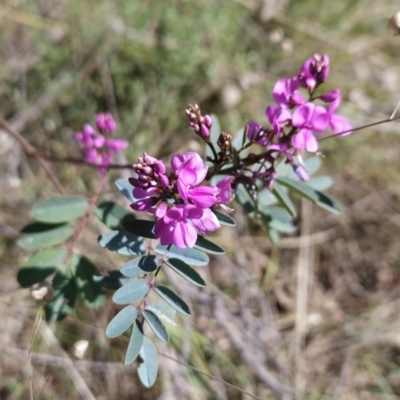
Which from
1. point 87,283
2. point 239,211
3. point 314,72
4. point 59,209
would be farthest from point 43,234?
point 239,211

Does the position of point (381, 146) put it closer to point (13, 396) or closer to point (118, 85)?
point (118, 85)

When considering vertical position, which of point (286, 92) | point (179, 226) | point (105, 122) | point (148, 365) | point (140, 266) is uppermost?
point (286, 92)

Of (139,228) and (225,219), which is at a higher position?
(225,219)

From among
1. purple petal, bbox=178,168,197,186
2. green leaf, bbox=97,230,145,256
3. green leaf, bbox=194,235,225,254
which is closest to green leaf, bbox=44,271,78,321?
green leaf, bbox=97,230,145,256

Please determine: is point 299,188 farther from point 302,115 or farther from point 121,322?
point 121,322

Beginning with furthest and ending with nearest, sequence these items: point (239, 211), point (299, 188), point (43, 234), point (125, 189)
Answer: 1. point (239, 211)
2. point (43, 234)
3. point (299, 188)
4. point (125, 189)

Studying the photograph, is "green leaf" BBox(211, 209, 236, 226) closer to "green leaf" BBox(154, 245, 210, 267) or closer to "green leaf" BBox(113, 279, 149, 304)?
"green leaf" BBox(154, 245, 210, 267)
